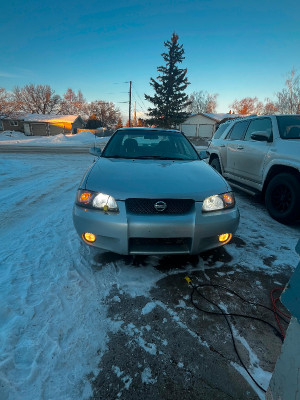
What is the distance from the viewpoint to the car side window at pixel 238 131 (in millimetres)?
4882

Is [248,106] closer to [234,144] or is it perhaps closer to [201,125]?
[201,125]

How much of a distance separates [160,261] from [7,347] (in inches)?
60.3

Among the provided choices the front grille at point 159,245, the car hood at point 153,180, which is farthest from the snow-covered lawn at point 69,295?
the car hood at point 153,180

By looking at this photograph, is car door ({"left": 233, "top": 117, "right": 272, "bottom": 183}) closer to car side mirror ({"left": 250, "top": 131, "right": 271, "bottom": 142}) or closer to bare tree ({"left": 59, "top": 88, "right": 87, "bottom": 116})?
car side mirror ({"left": 250, "top": 131, "right": 271, "bottom": 142})

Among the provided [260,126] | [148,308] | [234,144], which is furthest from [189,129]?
[148,308]

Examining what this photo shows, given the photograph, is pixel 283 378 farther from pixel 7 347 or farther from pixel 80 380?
pixel 7 347

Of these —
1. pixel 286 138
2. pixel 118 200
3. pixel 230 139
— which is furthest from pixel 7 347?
pixel 230 139

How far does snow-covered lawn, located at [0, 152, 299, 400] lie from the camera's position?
1277 millimetres

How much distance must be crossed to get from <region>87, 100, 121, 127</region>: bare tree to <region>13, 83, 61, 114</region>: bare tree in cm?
991

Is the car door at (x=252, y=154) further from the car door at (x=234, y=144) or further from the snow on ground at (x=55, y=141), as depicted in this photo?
the snow on ground at (x=55, y=141)

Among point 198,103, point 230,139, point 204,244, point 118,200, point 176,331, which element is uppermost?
point 198,103

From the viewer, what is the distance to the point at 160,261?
2436 millimetres

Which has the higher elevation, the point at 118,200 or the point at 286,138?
the point at 286,138

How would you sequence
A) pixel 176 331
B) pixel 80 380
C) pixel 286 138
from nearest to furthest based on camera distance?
pixel 80 380 < pixel 176 331 < pixel 286 138
